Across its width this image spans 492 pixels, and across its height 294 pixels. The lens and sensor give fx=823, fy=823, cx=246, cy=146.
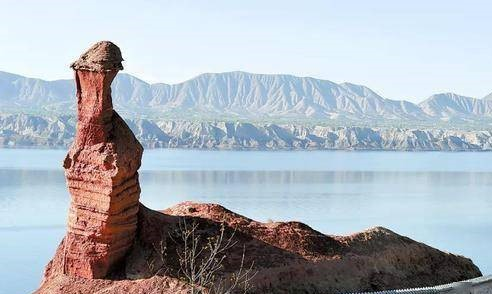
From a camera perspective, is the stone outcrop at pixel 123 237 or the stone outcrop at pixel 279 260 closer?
the stone outcrop at pixel 123 237

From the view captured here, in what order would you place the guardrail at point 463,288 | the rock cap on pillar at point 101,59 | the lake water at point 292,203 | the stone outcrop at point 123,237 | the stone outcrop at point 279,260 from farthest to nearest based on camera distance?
the lake water at point 292,203 < the guardrail at point 463,288 < the rock cap on pillar at point 101,59 < the stone outcrop at point 279,260 < the stone outcrop at point 123,237

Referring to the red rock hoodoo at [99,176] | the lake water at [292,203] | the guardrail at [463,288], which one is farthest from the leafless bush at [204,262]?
the lake water at [292,203]

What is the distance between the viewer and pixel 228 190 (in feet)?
355

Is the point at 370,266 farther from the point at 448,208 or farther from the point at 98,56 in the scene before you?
the point at 448,208

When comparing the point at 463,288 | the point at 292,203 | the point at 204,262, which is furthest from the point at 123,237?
the point at 292,203

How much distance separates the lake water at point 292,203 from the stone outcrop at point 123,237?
984 inches

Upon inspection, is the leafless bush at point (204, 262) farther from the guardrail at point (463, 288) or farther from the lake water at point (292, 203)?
the lake water at point (292, 203)

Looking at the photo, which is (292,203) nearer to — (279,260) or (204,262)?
(279,260)

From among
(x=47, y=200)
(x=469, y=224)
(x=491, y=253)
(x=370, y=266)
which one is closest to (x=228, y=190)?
(x=47, y=200)

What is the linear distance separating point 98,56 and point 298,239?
684 centimetres

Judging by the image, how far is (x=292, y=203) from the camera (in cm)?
8956

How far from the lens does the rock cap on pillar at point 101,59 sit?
19.1 m

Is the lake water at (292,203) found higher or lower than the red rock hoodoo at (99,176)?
lower

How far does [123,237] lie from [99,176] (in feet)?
5.27
